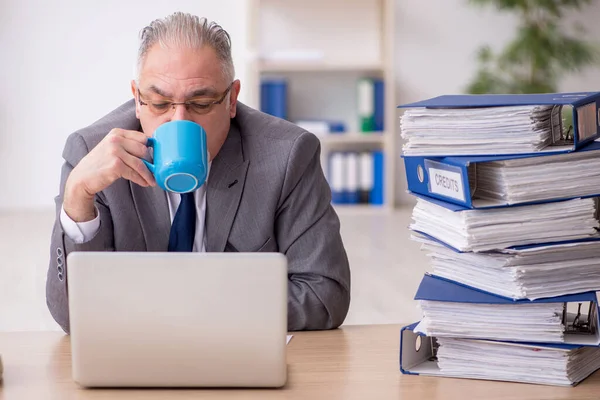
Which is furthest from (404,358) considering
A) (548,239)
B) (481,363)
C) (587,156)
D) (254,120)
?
(254,120)

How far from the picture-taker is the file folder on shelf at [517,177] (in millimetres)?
1180

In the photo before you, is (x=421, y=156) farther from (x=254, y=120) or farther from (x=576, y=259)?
(x=254, y=120)

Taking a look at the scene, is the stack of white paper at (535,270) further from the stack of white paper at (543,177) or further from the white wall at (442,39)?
the white wall at (442,39)

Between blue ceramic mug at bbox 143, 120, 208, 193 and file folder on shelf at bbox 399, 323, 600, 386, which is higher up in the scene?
blue ceramic mug at bbox 143, 120, 208, 193

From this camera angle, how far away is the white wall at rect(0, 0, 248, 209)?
6203 millimetres

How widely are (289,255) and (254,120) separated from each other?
320 millimetres

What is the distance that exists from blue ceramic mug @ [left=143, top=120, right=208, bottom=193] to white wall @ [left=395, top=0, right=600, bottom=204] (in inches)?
206

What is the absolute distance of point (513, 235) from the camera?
1.18 metres

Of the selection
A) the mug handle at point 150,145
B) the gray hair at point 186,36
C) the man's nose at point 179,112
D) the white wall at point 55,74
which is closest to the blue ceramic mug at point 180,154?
the mug handle at point 150,145

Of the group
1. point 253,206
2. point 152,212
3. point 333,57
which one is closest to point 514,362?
point 253,206

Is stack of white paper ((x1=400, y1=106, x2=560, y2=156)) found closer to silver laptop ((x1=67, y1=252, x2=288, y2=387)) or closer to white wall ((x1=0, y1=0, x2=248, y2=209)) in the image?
silver laptop ((x1=67, y1=252, x2=288, y2=387))

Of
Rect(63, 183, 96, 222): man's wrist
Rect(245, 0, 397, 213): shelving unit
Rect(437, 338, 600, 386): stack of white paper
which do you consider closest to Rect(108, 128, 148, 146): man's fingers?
Rect(63, 183, 96, 222): man's wrist

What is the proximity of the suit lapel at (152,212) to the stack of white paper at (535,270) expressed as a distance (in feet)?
2.41

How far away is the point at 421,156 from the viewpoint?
4.12 ft
